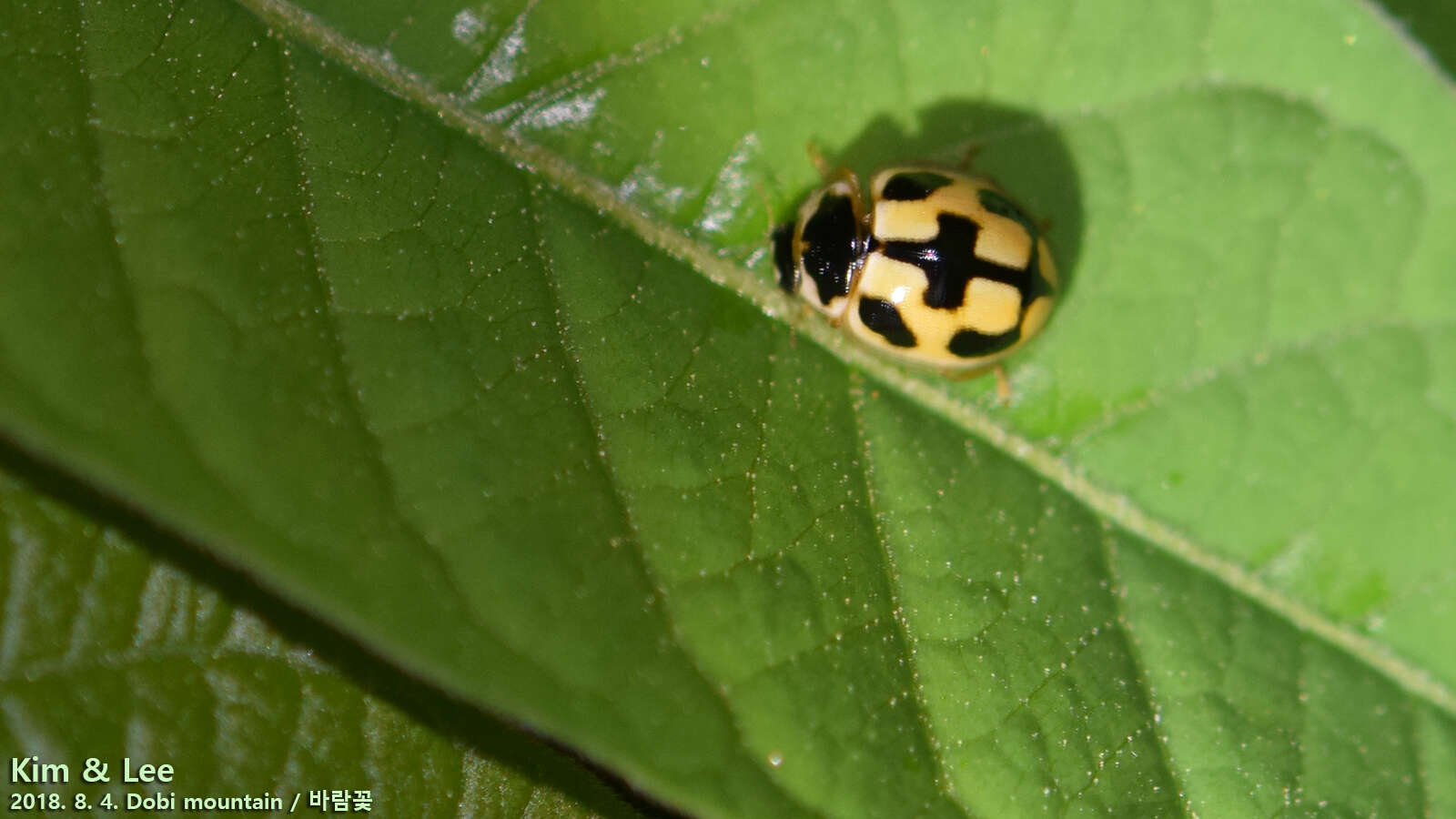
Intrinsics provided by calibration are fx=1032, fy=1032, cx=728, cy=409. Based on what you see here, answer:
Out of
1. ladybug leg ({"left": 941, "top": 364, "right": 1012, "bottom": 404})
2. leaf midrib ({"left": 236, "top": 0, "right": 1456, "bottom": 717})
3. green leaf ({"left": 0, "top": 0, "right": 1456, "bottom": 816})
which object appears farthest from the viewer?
ladybug leg ({"left": 941, "top": 364, "right": 1012, "bottom": 404})

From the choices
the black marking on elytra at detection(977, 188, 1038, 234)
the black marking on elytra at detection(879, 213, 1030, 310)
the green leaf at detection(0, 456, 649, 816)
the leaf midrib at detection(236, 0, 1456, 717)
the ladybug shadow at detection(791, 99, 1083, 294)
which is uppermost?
the ladybug shadow at detection(791, 99, 1083, 294)

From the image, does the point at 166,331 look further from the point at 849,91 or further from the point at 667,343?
the point at 849,91

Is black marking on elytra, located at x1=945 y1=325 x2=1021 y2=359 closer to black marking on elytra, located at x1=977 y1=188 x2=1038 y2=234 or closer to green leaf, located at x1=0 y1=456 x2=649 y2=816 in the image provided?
black marking on elytra, located at x1=977 y1=188 x2=1038 y2=234

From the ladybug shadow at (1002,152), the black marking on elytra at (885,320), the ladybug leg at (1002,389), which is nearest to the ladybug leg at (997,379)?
the ladybug leg at (1002,389)

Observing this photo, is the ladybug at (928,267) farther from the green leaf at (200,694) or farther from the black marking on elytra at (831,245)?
the green leaf at (200,694)

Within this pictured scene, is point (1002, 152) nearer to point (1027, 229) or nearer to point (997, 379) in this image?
point (1027, 229)

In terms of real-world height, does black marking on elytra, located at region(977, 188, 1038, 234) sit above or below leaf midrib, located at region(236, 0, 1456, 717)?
above

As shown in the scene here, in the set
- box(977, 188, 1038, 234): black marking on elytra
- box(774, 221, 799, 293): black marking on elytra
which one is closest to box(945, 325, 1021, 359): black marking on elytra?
box(977, 188, 1038, 234): black marking on elytra

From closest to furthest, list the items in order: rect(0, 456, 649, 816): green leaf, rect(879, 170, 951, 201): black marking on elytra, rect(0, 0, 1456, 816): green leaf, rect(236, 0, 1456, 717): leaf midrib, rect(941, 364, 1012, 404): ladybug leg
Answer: rect(0, 0, 1456, 816): green leaf → rect(0, 456, 649, 816): green leaf → rect(236, 0, 1456, 717): leaf midrib → rect(941, 364, 1012, 404): ladybug leg → rect(879, 170, 951, 201): black marking on elytra

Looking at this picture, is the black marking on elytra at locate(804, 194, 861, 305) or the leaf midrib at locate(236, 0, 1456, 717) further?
the black marking on elytra at locate(804, 194, 861, 305)
